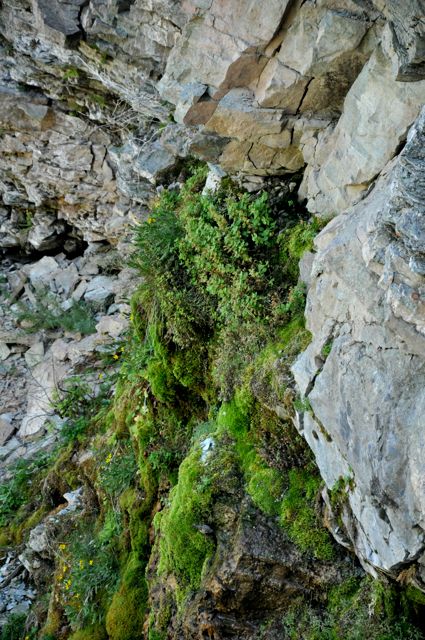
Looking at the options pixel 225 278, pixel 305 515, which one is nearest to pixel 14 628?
pixel 305 515

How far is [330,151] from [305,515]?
2919 millimetres

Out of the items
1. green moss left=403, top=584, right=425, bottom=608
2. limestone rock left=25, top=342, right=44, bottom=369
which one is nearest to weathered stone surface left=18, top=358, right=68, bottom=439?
limestone rock left=25, top=342, right=44, bottom=369

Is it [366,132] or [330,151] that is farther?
[330,151]

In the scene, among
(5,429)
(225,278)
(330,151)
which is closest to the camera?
(330,151)

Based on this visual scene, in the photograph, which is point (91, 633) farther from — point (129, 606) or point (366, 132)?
point (366, 132)

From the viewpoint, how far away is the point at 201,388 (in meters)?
5.60

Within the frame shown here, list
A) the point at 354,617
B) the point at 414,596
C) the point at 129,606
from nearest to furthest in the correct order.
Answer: the point at 414,596 → the point at 354,617 → the point at 129,606

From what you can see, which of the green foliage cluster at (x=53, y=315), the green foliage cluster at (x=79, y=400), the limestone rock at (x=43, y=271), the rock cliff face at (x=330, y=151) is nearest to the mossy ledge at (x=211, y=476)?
the rock cliff face at (x=330, y=151)

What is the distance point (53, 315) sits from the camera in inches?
413

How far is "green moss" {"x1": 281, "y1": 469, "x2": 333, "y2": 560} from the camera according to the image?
376 centimetres

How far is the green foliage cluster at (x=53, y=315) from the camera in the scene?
→ 395 inches

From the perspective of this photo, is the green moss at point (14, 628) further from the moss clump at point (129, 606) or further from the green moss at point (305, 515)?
the green moss at point (305, 515)

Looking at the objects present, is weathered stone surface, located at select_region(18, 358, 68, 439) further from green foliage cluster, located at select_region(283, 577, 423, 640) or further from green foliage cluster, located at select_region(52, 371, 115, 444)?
green foliage cluster, located at select_region(283, 577, 423, 640)

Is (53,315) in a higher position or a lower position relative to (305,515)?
lower
